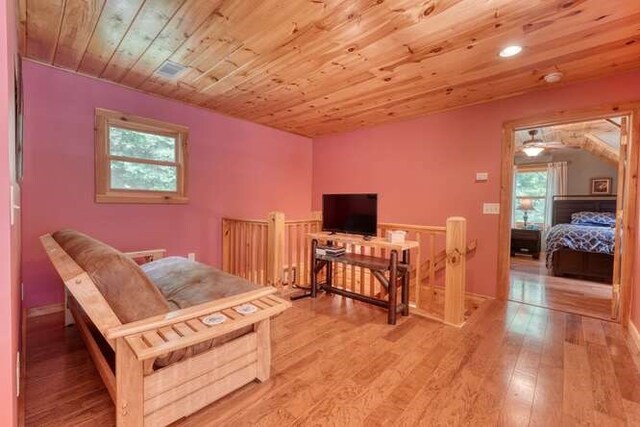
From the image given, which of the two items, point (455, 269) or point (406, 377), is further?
point (455, 269)

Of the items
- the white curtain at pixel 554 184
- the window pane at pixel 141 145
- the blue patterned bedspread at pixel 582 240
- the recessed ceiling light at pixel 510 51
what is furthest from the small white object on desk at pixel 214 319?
the white curtain at pixel 554 184

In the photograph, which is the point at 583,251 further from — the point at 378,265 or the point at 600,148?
the point at 378,265

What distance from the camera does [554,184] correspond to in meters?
6.90

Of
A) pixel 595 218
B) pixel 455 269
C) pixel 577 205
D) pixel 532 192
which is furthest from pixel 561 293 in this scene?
pixel 532 192

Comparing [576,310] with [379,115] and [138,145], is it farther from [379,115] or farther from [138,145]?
[138,145]

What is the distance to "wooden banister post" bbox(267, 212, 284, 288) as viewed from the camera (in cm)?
324

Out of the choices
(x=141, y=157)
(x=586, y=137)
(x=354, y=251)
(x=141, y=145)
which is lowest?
(x=354, y=251)

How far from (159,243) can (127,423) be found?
2.46 metres

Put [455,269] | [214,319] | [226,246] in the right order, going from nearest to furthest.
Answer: [214,319] → [455,269] → [226,246]

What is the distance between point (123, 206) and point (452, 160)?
3.90 m

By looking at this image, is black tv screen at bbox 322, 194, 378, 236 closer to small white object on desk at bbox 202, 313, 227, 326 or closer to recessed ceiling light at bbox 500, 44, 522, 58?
recessed ceiling light at bbox 500, 44, 522, 58

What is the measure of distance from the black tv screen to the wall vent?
6.36 feet

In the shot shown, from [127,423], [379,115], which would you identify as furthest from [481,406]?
[379,115]

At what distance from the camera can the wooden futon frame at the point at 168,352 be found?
1241mm
